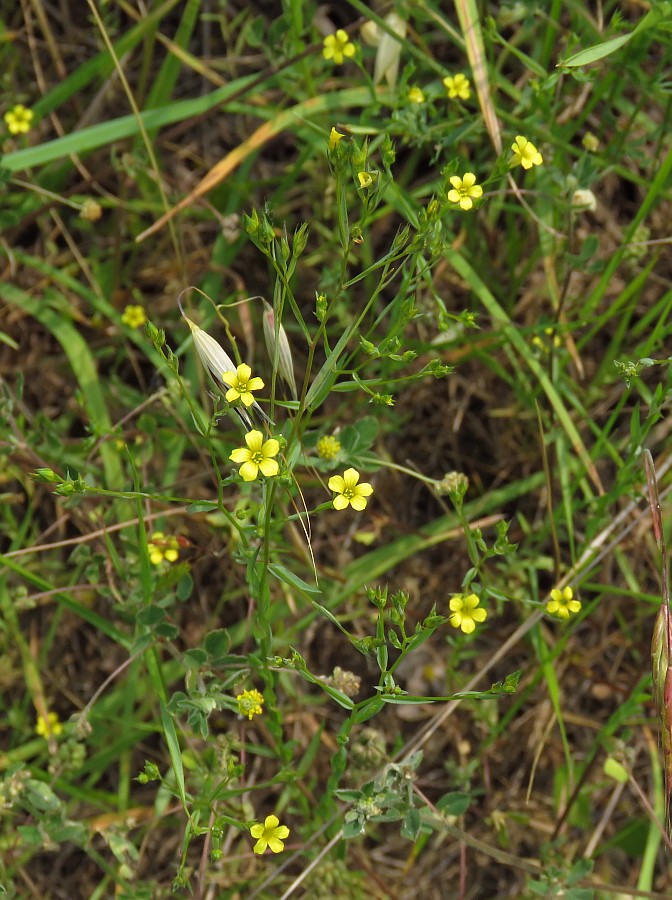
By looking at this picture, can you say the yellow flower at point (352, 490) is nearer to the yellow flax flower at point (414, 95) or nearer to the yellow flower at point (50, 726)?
the yellow flax flower at point (414, 95)

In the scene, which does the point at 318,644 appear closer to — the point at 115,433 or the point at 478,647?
the point at 478,647

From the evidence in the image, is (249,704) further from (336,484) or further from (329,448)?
(329,448)

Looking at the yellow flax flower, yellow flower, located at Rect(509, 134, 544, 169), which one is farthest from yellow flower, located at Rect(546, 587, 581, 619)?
the yellow flax flower

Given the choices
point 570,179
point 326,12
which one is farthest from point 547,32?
point 326,12

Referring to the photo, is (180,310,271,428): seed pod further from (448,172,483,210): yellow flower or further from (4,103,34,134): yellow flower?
(4,103,34,134): yellow flower

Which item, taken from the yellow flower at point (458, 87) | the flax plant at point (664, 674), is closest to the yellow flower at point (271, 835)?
the flax plant at point (664, 674)

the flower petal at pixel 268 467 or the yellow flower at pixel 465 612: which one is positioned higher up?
the flower petal at pixel 268 467
